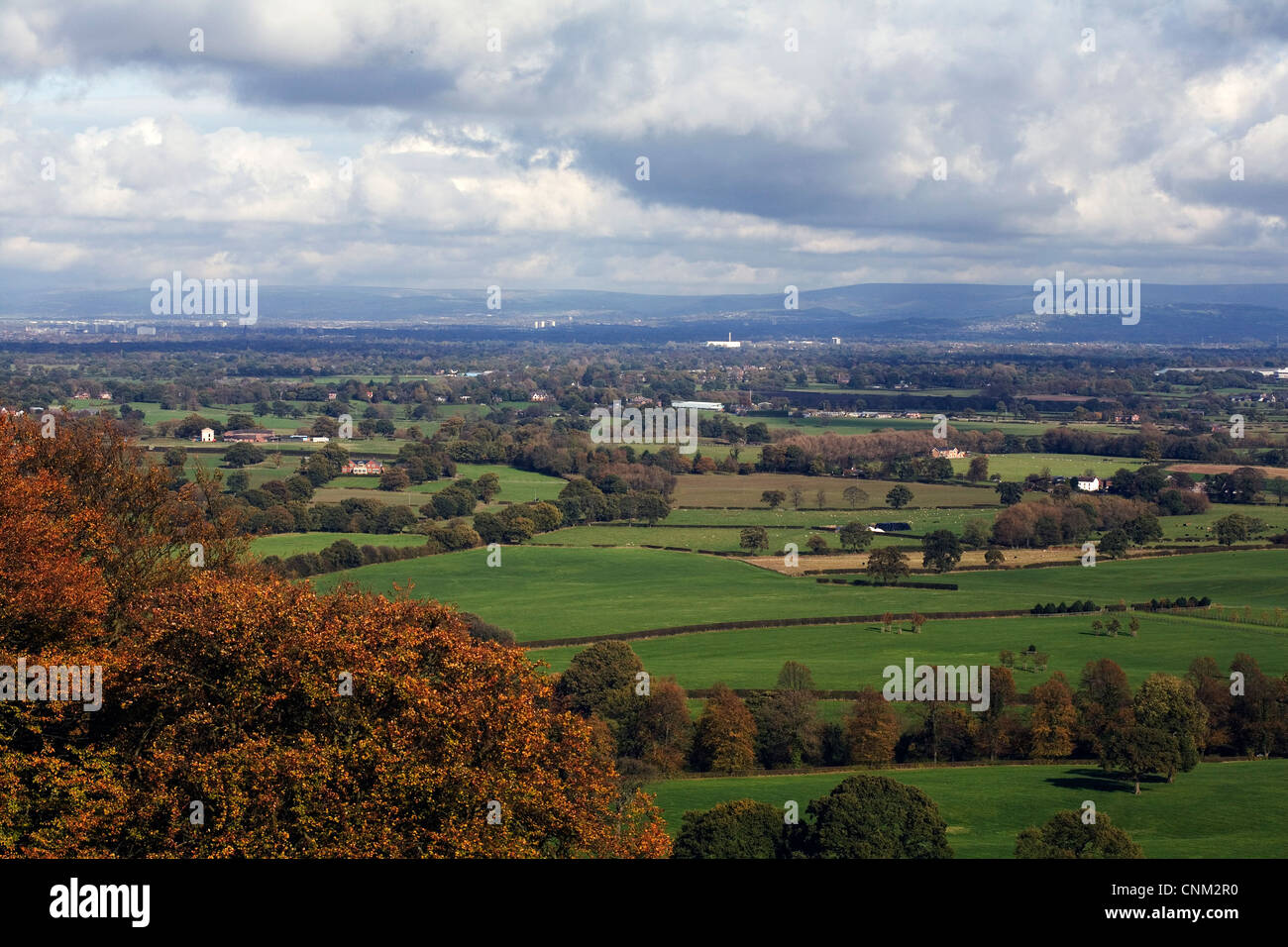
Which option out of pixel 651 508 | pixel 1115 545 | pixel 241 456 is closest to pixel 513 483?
pixel 651 508

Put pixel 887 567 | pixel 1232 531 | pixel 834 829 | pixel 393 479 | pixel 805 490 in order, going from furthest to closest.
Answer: pixel 393 479 → pixel 805 490 → pixel 1232 531 → pixel 887 567 → pixel 834 829

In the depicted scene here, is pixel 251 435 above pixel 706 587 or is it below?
above

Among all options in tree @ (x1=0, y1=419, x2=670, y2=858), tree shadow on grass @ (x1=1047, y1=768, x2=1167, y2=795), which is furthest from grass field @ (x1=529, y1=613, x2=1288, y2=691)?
tree @ (x1=0, y1=419, x2=670, y2=858)

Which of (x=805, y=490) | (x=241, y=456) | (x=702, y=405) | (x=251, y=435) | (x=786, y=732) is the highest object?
(x=702, y=405)

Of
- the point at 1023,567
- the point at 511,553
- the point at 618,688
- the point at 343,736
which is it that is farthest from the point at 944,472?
the point at 343,736

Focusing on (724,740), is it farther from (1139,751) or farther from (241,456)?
(241,456)

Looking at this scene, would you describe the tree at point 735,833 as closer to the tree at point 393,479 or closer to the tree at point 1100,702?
the tree at point 1100,702
